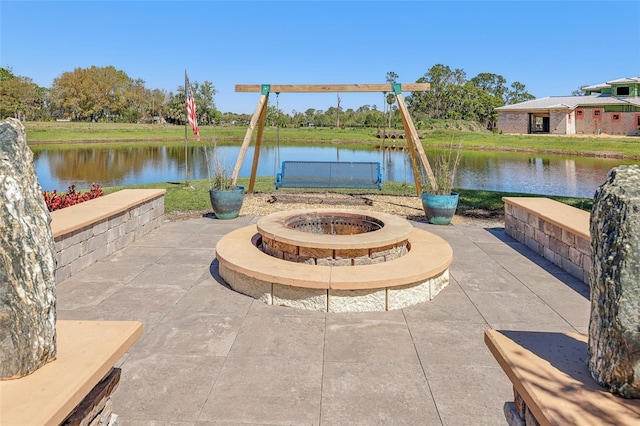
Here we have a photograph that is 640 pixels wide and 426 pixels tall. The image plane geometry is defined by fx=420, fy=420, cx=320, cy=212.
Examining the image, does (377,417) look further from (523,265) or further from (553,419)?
(523,265)

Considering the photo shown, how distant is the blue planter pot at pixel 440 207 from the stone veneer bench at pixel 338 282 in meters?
2.92

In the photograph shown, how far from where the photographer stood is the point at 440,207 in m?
7.10

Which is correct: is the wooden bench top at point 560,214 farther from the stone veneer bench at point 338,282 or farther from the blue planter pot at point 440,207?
the stone veneer bench at point 338,282

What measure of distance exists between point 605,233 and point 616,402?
607 mm

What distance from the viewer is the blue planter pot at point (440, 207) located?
7.09 m

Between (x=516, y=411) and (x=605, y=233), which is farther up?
(x=605, y=233)

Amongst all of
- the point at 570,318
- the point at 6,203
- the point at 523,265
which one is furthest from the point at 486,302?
the point at 6,203

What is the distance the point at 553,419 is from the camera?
1.42m

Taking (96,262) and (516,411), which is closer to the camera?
(516,411)

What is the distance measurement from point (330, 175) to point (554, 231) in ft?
18.6

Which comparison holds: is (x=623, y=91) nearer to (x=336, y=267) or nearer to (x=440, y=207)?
(x=440, y=207)

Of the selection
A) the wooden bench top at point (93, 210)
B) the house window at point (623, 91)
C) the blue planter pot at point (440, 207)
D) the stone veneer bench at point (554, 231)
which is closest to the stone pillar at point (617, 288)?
the stone veneer bench at point (554, 231)

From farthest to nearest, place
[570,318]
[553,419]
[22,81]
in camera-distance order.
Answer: [22,81] < [570,318] < [553,419]

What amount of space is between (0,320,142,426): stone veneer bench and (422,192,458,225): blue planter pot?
5785 mm
